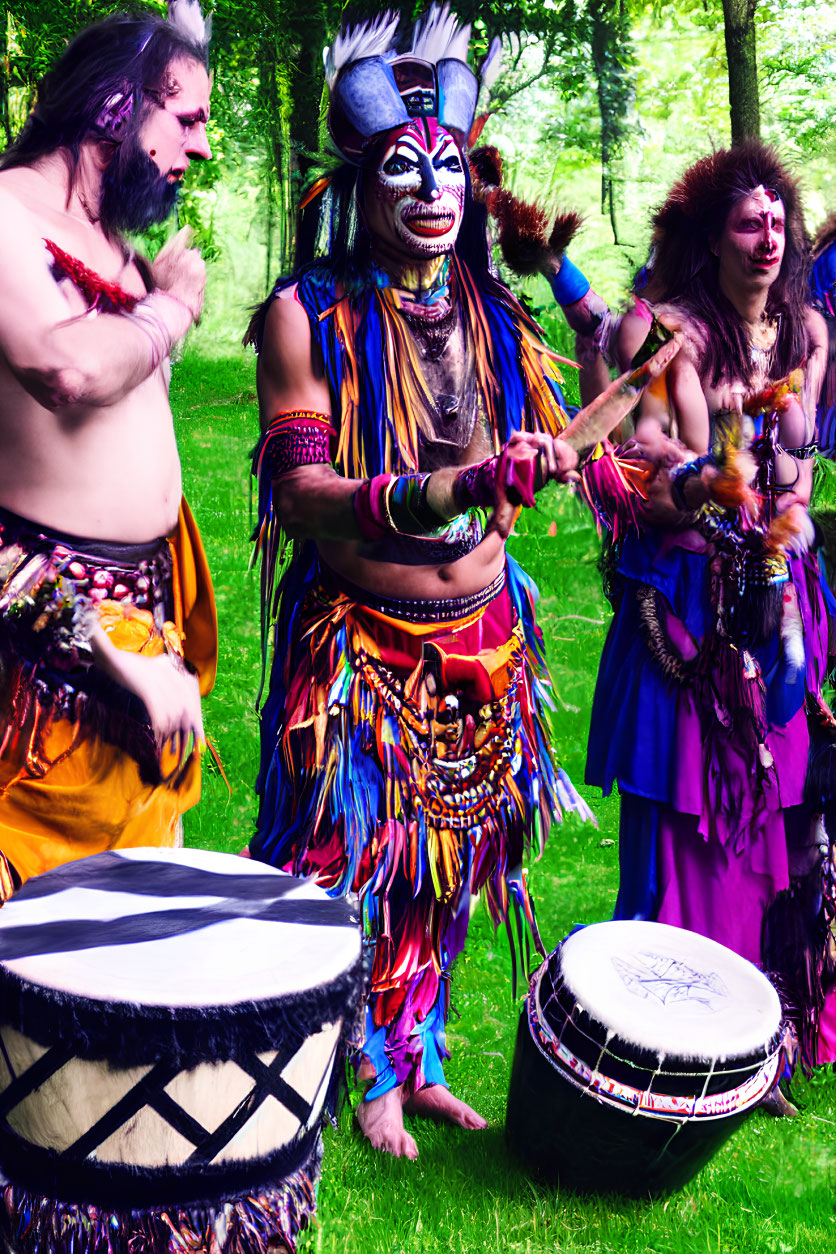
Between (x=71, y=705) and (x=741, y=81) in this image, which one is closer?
(x=71, y=705)

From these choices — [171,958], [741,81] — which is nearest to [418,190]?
[171,958]

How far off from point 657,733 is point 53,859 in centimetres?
155

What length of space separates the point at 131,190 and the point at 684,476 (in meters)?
1.43

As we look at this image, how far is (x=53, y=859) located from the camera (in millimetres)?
2494

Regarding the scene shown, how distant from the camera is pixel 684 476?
308 centimetres

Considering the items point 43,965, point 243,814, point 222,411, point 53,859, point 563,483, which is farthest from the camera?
point 222,411

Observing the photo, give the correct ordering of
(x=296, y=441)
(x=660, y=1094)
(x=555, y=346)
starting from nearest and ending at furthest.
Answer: (x=660, y=1094), (x=296, y=441), (x=555, y=346)

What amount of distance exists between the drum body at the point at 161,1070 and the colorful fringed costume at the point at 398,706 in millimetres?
873

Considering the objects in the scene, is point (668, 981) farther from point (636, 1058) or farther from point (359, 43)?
point (359, 43)

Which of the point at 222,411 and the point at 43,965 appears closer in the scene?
the point at 43,965

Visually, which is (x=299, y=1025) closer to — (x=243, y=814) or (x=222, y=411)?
(x=243, y=814)

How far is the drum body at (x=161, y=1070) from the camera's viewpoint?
172 cm

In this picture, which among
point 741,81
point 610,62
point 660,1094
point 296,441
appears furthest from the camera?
point 610,62

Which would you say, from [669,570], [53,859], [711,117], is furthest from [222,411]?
[53,859]
